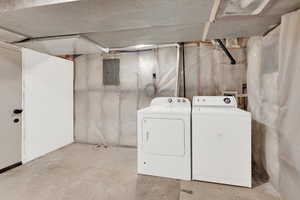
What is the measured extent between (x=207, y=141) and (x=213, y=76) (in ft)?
5.09

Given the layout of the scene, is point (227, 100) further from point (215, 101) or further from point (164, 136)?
point (164, 136)

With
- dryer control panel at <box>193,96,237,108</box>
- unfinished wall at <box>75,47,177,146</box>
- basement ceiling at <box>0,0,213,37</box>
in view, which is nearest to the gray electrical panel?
unfinished wall at <box>75,47,177,146</box>

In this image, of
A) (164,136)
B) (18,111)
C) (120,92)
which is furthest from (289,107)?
(18,111)

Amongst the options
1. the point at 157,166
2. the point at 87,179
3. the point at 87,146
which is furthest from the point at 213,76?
the point at 87,146

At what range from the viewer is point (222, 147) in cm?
215

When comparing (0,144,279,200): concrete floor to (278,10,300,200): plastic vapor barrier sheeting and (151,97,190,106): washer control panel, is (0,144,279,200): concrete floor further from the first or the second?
(151,97,190,106): washer control panel

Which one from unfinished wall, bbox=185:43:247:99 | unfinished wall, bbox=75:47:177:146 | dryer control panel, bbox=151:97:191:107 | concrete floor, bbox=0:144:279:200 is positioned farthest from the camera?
unfinished wall, bbox=75:47:177:146

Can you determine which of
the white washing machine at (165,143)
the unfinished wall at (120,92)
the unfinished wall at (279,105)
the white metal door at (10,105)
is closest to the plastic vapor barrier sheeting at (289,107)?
the unfinished wall at (279,105)

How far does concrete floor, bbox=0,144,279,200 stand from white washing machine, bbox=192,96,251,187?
5.4 inches

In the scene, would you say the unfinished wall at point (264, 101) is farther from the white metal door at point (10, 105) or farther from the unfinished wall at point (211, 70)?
the white metal door at point (10, 105)

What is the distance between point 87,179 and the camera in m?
2.32

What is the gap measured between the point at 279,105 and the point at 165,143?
146 cm

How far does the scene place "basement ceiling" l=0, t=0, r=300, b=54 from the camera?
158 centimetres

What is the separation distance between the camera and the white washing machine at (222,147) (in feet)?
6.84
